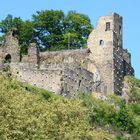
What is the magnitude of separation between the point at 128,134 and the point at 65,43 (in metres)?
20.1

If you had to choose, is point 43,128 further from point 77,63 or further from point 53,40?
point 53,40

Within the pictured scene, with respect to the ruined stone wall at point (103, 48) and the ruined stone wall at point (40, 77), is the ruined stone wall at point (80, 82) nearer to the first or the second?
the ruined stone wall at point (40, 77)

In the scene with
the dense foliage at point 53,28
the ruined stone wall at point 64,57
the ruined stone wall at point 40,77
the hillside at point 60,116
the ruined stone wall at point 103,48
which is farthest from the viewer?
the dense foliage at point 53,28

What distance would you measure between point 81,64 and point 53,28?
12400mm

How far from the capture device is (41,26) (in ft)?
291

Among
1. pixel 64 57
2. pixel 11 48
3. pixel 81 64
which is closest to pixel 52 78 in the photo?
pixel 11 48

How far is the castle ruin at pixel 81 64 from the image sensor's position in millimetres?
71625

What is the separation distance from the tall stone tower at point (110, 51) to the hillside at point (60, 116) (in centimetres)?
216

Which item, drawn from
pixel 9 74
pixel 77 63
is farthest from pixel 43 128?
pixel 77 63

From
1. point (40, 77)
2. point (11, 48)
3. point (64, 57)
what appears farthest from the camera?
point (64, 57)

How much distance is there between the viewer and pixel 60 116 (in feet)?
185

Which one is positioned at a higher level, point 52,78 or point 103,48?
point 103,48

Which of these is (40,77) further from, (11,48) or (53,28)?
(53,28)

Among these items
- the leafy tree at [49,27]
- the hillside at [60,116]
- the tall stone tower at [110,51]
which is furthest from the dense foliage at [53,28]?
the hillside at [60,116]
